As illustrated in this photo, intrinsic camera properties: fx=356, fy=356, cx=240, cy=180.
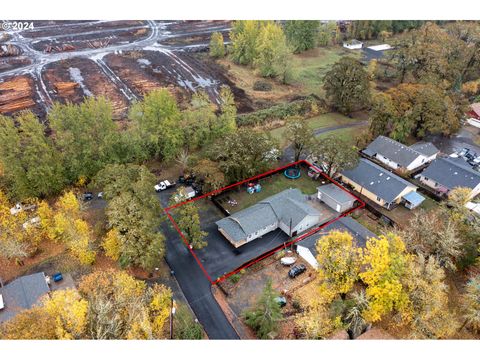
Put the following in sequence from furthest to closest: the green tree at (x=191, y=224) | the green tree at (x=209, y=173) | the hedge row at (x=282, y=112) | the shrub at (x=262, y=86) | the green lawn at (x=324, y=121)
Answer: the shrub at (x=262, y=86) → the hedge row at (x=282, y=112) → the green lawn at (x=324, y=121) → the green tree at (x=209, y=173) → the green tree at (x=191, y=224)

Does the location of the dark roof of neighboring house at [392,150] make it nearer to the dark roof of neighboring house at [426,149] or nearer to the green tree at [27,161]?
the dark roof of neighboring house at [426,149]

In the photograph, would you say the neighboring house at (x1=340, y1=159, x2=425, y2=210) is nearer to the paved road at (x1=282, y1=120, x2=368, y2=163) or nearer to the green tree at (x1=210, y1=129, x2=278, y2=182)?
the paved road at (x1=282, y1=120, x2=368, y2=163)

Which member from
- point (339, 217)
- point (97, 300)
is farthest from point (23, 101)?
point (339, 217)

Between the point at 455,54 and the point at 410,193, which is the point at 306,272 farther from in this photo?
the point at 455,54

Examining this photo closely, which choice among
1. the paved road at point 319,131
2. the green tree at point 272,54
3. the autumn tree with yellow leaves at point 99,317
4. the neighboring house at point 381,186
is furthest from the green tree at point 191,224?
the green tree at point 272,54

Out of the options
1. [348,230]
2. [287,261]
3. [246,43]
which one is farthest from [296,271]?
[246,43]

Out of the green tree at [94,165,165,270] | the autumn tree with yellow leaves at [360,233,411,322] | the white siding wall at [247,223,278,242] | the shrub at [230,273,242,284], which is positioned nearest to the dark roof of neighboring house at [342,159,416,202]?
the white siding wall at [247,223,278,242]
